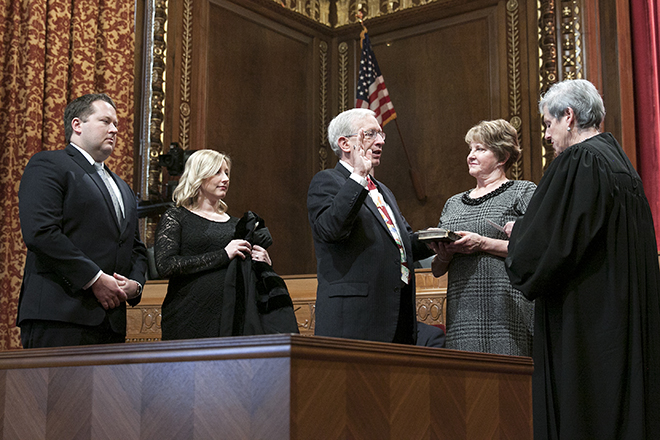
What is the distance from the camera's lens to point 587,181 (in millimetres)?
A: 2508

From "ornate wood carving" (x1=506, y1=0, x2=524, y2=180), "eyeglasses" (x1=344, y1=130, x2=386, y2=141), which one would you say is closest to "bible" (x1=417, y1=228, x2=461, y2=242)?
"eyeglasses" (x1=344, y1=130, x2=386, y2=141)

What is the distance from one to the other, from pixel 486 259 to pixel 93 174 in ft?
4.97

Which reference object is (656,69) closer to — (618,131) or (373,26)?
(618,131)

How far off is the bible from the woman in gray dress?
62mm

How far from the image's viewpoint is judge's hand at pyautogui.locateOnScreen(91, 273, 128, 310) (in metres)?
2.76

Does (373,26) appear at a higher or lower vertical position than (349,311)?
higher

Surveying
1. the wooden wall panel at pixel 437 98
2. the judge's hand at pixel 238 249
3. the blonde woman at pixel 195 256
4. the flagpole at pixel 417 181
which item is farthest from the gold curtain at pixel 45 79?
the wooden wall panel at pixel 437 98

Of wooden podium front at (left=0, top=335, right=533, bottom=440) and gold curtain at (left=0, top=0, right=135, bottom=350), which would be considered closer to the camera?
wooden podium front at (left=0, top=335, right=533, bottom=440)

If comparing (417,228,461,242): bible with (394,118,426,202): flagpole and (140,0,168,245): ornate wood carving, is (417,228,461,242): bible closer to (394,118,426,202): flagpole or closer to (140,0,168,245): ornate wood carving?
(140,0,168,245): ornate wood carving

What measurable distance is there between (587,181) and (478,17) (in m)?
4.41

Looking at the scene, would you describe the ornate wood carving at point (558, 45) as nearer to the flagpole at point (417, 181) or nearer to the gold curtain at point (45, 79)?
the flagpole at point (417, 181)

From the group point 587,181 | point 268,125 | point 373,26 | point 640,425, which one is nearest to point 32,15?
point 268,125

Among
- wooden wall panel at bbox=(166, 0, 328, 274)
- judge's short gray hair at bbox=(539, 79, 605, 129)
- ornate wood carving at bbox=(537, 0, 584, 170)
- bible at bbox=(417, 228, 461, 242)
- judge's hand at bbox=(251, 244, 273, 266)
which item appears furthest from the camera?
wooden wall panel at bbox=(166, 0, 328, 274)

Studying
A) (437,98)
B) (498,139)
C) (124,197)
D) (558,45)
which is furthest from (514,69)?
(124,197)
